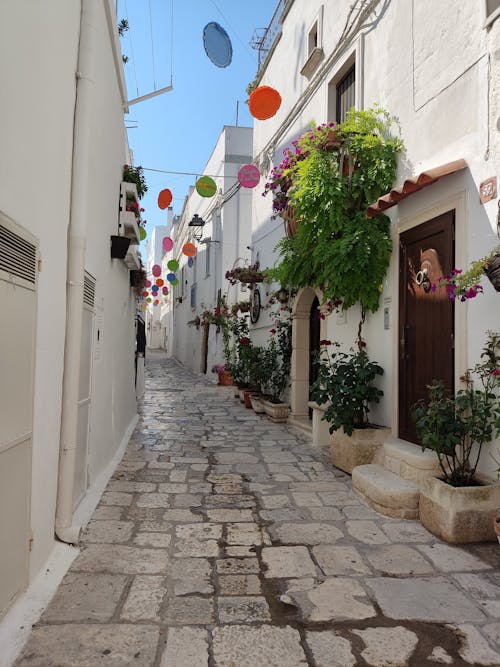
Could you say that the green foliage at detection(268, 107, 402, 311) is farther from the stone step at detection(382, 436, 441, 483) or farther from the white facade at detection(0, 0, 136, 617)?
the white facade at detection(0, 0, 136, 617)

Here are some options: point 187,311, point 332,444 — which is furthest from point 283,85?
point 187,311

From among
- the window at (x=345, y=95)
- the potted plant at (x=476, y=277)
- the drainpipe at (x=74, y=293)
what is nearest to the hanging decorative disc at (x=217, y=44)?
the window at (x=345, y=95)

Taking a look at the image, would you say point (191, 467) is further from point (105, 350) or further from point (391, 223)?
point (391, 223)

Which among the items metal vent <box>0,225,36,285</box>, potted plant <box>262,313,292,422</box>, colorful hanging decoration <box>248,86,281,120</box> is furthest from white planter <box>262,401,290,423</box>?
metal vent <box>0,225,36,285</box>

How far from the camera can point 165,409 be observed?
989 cm

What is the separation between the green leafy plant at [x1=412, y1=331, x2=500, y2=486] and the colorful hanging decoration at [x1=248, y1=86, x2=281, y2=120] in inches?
188

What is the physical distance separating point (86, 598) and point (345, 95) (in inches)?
273

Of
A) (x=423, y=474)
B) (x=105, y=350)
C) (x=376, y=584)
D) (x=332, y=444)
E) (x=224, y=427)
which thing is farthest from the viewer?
(x=224, y=427)

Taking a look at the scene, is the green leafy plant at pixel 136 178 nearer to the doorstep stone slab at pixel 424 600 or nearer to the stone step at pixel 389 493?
the stone step at pixel 389 493

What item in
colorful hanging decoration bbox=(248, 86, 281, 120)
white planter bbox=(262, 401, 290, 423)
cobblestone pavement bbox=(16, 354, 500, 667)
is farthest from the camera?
white planter bbox=(262, 401, 290, 423)

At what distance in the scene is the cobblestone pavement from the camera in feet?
7.22

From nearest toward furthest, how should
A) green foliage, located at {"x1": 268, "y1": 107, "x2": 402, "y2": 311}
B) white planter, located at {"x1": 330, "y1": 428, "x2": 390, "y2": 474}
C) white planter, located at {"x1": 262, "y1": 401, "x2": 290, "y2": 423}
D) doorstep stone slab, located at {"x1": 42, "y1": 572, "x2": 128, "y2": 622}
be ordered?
1. doorstep stone slab, located at {"x1": 42, "y1": 572, "x2": 128, "y2": 622}
2. white planter, located at {"x1": 330, "y1": 428, "x2": 390, "y2": 474}
3. green foliage, located at {"x1": 268, "y1": 107, "x2": 402, "y2": 311}
4. white planter, located at {"x1": 262, "y1": 401, "x2": 290, "y2": 423}

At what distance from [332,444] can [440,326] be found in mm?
1954

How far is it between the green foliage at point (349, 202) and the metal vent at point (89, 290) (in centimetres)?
250
